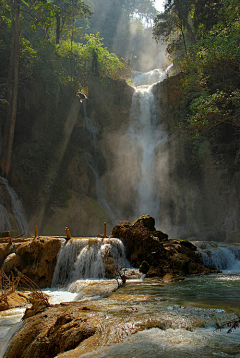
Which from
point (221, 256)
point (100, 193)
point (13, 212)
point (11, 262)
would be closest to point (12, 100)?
point (13, 212)

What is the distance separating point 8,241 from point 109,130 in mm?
16077

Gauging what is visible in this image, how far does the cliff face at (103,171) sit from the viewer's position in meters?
21.5

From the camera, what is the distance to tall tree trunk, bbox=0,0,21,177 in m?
20.5

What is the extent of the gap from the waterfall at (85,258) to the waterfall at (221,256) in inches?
154

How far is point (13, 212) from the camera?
1927cm

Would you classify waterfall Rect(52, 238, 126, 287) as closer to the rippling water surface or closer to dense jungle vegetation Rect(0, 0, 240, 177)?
the rippling water surface

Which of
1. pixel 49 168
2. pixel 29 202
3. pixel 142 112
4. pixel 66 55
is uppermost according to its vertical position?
pixel 66 55

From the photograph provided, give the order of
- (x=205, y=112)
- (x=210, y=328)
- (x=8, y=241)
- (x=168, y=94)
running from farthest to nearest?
(x=168, y=94)
(x=205, y=112)
(x=8, y=241)
(x=210, y=328)

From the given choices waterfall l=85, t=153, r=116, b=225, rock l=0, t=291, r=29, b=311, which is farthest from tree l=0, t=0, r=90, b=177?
rock l=0, t=291, r=29, b=311

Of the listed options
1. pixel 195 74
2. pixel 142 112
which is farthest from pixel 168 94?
pixel 195 74

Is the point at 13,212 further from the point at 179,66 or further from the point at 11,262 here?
the point at 179,66

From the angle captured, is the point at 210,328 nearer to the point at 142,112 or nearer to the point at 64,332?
the point at 64,332

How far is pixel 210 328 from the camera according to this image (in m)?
4.25

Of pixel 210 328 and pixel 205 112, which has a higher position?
pixel 205 112
